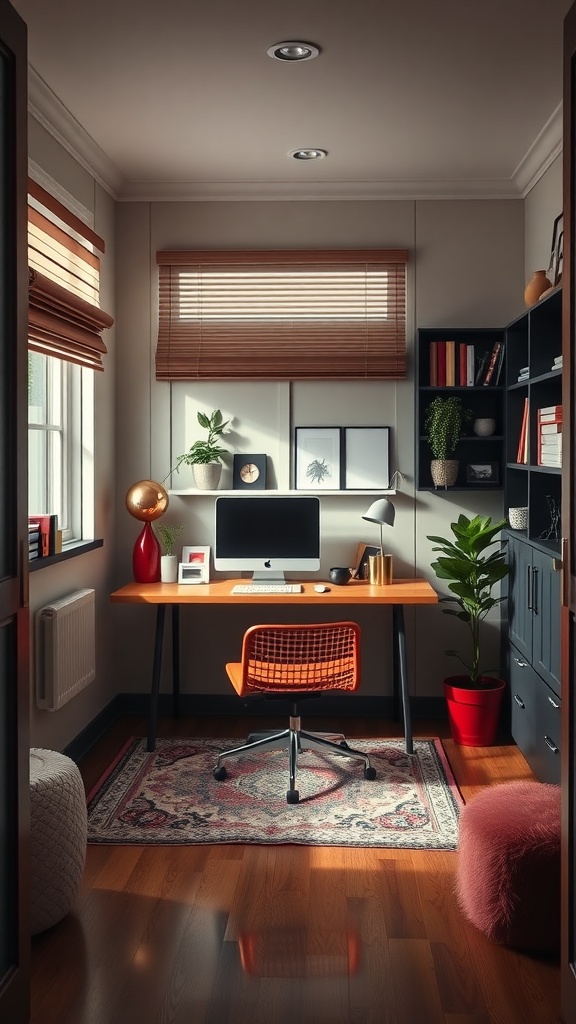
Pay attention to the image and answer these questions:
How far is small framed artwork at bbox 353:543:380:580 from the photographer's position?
4.59 meters

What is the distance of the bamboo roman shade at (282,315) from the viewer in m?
4.64

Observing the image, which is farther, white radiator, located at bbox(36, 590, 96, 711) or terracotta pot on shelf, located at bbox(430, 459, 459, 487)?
terracotta pot on shelf, located at bbox(430, 459, 459, 487)

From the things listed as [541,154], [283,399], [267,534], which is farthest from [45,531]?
[541,154]

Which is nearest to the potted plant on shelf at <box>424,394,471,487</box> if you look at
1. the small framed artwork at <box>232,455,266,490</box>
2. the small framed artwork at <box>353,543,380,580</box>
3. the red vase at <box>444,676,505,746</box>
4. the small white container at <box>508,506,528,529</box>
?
the small white container at <box>508,506,528,529</box>

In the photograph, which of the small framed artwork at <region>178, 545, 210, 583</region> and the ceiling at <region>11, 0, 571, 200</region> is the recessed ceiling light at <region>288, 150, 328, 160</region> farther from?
the small framed artwork at <region>178, 545, 210, 583</region>

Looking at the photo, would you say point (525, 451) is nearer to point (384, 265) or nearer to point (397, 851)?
point (384, 265)

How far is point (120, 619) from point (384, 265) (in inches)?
90.0

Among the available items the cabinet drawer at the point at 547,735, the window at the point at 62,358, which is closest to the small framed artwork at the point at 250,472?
the window at the point at 62,358

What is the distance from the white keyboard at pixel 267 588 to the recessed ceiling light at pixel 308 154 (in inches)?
77.6

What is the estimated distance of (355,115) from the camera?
367 cm

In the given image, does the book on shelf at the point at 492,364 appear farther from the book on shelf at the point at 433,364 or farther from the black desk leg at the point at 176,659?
the black desk leg at the point at 176,659

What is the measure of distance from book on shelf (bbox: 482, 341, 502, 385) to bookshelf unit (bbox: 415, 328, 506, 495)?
0.08 ft

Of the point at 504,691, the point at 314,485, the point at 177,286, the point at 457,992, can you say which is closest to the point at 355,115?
the point at 177,286

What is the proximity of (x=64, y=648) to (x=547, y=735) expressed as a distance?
193cm
